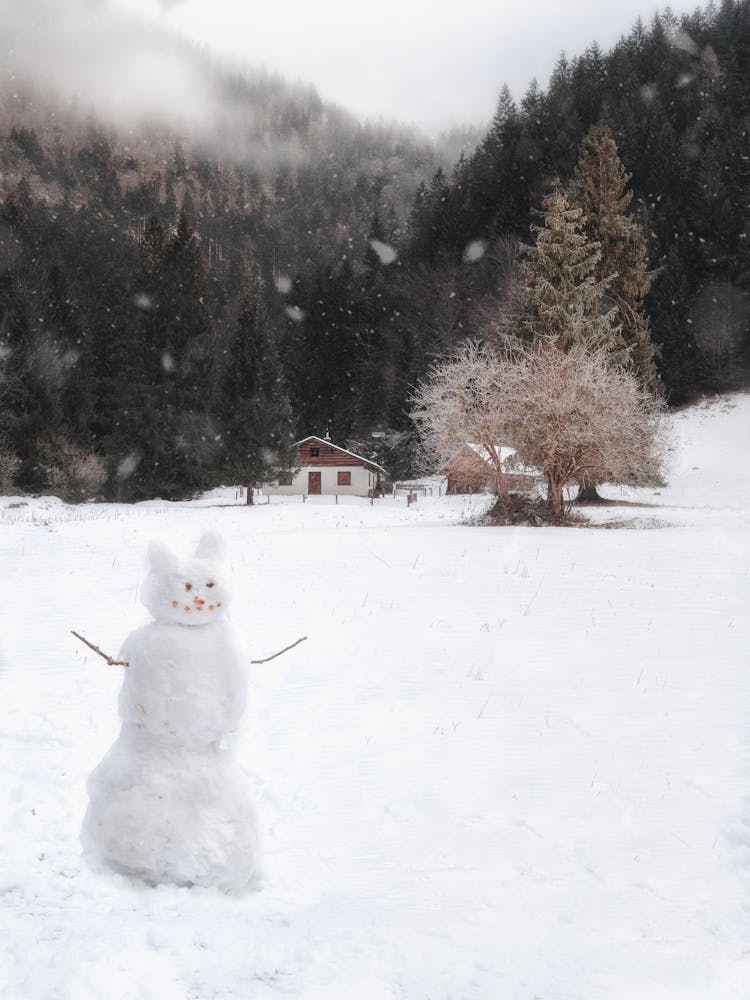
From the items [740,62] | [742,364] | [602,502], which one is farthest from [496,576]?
[740,62]

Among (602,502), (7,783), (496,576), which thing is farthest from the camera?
(602,502)

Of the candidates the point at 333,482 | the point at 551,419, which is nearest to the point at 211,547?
the point at 551,419

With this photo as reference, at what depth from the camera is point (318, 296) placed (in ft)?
230

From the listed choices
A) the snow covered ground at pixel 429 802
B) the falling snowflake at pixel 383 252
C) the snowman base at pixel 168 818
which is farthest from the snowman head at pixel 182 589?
the falling snowflake at pixel 383 252

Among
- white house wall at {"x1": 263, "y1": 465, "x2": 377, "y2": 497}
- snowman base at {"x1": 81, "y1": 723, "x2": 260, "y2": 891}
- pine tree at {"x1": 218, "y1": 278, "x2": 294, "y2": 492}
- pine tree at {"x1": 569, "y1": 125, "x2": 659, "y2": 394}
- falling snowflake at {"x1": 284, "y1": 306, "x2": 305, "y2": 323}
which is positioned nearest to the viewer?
snowman base at {"x1": 81, "y1": 723, "x2": 260, "y2": 891}

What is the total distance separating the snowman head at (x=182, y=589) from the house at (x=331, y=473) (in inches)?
1944

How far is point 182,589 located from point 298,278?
234ft

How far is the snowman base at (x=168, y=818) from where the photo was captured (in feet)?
13.8

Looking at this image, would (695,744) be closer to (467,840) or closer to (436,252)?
(467,840)

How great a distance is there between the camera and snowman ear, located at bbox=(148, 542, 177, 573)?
14.4ft

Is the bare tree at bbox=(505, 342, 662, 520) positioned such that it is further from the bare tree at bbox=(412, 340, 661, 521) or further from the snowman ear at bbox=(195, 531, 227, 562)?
the snowman ear at bbox=(195, 531, 227, 562)

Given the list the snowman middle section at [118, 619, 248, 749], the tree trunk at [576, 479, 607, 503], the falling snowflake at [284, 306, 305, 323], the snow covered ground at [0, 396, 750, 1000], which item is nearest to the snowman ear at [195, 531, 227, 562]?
the snowman middle section at [118, 619, 248, 749]

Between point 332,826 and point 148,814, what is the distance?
1555 millimetres

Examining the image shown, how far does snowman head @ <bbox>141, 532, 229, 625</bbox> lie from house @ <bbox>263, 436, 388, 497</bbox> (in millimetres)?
49368
